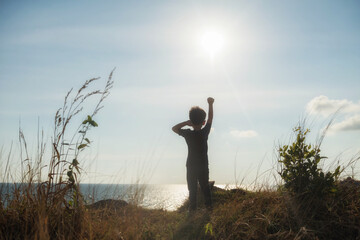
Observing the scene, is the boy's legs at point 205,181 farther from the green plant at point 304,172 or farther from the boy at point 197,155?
the green plant at point 304,172

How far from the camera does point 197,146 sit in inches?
217

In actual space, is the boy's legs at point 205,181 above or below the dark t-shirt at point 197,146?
below

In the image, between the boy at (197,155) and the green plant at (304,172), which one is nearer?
the green plant at (304,172)

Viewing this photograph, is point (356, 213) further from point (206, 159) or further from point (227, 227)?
point (206, 159)

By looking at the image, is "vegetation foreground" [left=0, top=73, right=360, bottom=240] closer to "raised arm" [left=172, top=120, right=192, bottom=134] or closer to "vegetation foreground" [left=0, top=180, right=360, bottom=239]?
"vegetation foreground" [left=0, top=180, right=360, bottom=239]

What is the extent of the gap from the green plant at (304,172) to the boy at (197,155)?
5.14 ft

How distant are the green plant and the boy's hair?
5.56ft

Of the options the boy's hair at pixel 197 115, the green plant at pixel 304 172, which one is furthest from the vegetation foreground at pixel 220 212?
the boy's hair at pixel 197 115

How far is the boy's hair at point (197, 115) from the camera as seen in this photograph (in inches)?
218

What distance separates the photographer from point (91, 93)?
3.67 metres

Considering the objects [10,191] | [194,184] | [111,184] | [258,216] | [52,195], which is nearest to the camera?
[52,195]

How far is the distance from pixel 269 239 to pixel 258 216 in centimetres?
55

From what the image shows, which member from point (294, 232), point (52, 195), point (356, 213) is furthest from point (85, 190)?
point (356, 213)

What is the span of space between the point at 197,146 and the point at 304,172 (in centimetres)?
205
